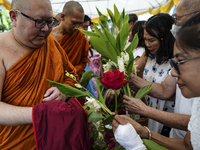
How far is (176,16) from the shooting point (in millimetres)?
1267

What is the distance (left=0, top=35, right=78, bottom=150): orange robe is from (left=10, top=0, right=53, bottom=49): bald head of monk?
0.09 meters

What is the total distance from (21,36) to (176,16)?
46.7 inches

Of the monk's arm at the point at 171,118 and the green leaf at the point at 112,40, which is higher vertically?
the green leaf at the point at 112,40

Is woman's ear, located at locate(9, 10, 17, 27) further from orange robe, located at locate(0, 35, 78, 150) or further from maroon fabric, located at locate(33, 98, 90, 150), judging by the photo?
maroon fabric, located at locate(33, 98, 90, 150)

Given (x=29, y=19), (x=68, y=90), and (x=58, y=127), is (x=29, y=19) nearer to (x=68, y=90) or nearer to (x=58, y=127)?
(x=68, y=90)

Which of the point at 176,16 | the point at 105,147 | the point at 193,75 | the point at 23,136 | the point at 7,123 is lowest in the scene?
the point at 105,147

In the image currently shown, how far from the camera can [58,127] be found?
2.42ft

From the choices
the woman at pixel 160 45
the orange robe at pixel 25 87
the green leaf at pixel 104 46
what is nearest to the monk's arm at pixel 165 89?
the woman at pixel 160 45

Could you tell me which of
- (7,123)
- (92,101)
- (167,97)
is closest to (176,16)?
(167,97)

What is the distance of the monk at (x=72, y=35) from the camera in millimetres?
1854

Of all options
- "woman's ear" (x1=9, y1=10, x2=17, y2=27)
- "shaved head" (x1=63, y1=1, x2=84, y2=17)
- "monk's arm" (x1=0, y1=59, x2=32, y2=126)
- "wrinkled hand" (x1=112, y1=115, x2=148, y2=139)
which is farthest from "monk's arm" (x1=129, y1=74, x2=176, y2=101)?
"shaved head" (x1=63, y1=1, x2=84, y2=17)

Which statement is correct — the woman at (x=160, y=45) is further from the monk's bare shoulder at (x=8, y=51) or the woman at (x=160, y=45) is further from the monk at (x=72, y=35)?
the monk's bare shoulder at (x=8, y=51)

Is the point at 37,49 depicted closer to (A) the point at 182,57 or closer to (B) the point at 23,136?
(B) the point at 23,136

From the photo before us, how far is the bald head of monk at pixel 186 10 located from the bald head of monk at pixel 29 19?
0.98 m
